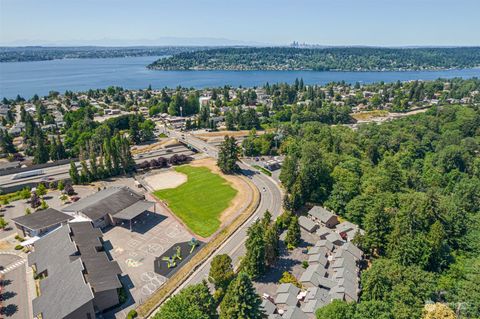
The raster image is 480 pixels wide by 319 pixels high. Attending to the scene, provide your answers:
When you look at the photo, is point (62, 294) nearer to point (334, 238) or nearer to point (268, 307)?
point (268, 307)

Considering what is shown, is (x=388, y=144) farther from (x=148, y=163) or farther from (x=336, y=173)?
(x=148, y=163)

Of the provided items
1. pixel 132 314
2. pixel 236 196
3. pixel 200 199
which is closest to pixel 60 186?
pixel 200 199

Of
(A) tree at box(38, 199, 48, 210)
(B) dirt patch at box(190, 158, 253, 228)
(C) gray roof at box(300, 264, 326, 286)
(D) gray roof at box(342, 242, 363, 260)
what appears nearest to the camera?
(C) gray roof at box(300, 264, 326, 286)

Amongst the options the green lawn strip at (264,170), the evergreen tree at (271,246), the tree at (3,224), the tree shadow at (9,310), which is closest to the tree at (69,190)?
the tree at (3,224)

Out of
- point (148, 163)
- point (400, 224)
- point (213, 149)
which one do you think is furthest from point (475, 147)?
point (148, 163)

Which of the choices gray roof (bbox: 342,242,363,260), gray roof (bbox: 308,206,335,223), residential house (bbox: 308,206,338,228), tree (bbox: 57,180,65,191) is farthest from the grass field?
gray roof (bbox: 342,242,363,260)

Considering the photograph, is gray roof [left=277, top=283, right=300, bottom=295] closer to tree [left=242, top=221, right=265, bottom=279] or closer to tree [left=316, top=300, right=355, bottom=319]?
tree [left=242, top=221, right=265, bottom=279]

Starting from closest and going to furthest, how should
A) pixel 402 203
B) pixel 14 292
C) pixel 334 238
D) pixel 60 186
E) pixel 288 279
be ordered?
1. pixel 14 292
2. pixel 288 279
3. pixel 334 238
4. pixel 402 203
5. pixel 60 186
